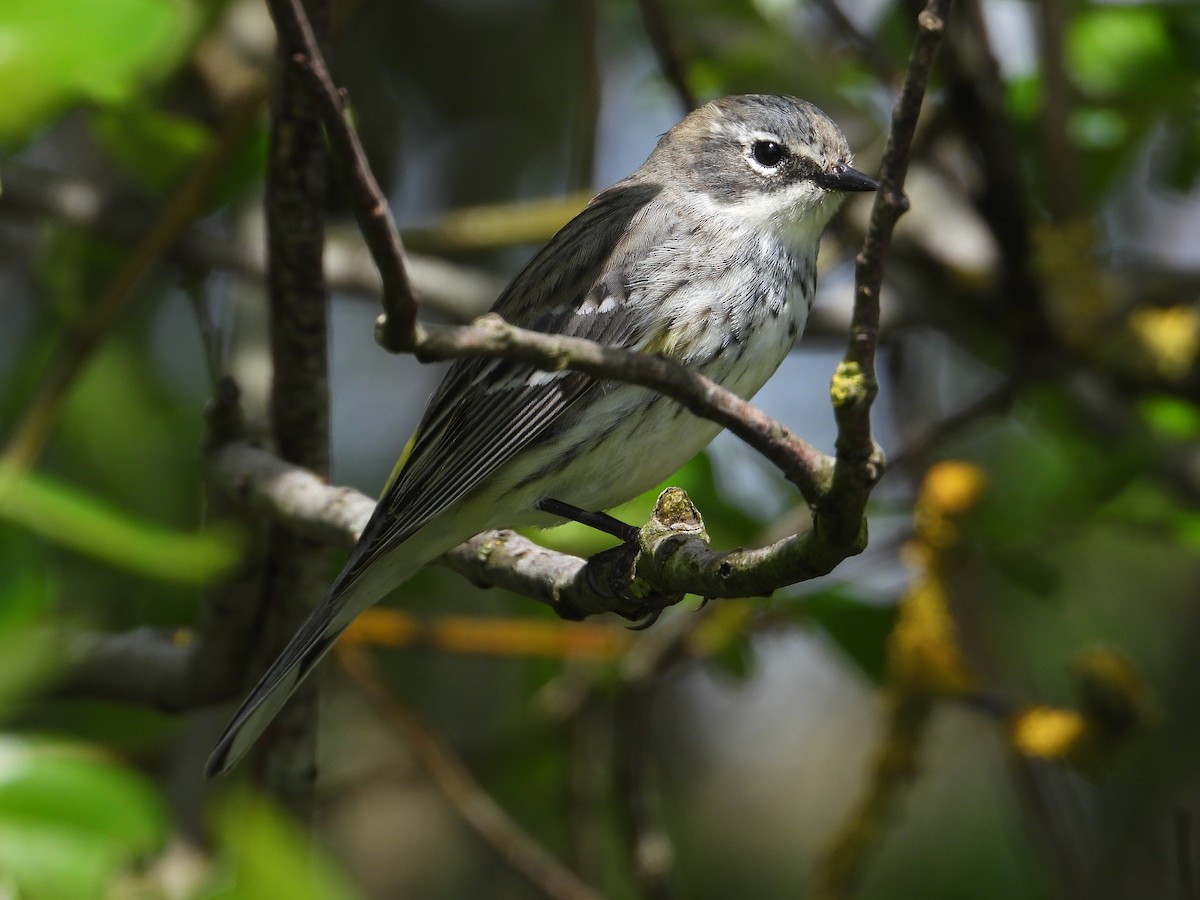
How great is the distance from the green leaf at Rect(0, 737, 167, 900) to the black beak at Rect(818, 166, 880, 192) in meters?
2.19

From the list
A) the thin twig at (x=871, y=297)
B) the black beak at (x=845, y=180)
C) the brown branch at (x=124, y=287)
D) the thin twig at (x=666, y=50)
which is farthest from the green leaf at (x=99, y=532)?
the thin twig at (x=666, y=50)

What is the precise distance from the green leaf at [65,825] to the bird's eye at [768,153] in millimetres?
2296

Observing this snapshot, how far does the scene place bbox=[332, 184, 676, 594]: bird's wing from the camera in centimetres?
293

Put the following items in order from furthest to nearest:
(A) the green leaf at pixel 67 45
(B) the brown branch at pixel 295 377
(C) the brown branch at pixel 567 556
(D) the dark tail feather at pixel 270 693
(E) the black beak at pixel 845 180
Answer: (E) the black beak at pixel 845 180 < (D) the dark tail feather at pixel 270 693 < (B) the brown branch at pixel 295 377 < (A) the green leaf at pixel 67 45 < (C) the brown branch at pixel 567 556

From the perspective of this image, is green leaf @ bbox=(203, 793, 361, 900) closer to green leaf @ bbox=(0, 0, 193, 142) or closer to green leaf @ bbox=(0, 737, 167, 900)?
green leaf @ bbox=(0, 737, 167, 900)

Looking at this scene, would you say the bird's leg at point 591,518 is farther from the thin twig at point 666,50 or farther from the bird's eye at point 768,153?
the thin twig at point 666,50

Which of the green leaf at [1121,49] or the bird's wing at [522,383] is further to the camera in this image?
the green leaf at [1121,49]

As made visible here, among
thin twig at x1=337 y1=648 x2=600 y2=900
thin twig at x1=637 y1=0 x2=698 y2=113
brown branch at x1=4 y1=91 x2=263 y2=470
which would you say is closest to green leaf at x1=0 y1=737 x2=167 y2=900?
brown branch at x1=4 y1=91 x2=263 y2=470

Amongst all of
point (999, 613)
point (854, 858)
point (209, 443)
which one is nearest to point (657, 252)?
point (209, 443)

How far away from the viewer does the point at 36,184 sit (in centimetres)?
407

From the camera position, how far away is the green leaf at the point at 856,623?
3428 millimetres

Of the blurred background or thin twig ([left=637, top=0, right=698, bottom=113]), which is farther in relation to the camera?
thin twig ([left=637, top=0, right=698, bottom=113])

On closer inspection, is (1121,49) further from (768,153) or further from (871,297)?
(871,297)

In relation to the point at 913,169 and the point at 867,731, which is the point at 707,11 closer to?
the point at 913,169
